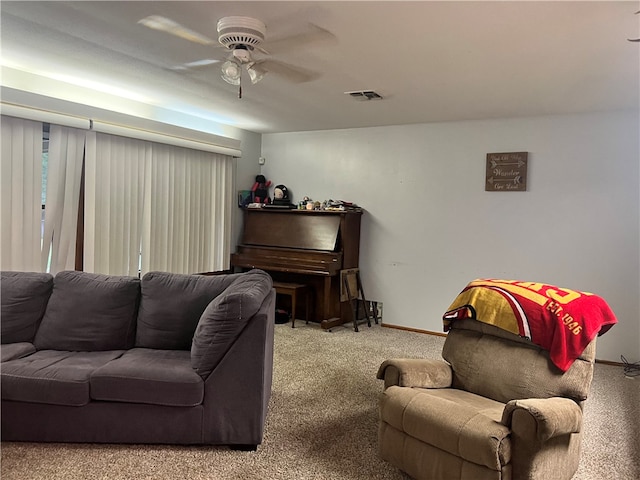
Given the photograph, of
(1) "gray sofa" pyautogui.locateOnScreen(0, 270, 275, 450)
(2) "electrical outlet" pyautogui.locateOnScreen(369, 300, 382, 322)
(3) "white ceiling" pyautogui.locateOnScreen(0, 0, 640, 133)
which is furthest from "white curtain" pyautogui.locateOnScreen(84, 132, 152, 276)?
(2) "electrical outlet" pyautogui.locateOnScreen(369, 300, 382, 322)

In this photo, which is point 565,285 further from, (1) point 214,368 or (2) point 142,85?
(2) point 142,85

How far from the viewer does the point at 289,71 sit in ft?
10.9

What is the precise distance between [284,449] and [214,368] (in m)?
0.58

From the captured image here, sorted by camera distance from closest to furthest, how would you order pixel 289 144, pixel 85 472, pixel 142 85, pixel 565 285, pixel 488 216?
pixel 85 472 → pixel 142 85 → pixel 565 285 → pixel 488 216 → pixel 289 144

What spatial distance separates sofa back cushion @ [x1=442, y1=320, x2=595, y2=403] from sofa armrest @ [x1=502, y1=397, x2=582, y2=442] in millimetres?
216

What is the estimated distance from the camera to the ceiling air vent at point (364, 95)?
153 inches

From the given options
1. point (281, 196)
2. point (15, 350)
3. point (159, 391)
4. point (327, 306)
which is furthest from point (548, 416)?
point (281, 196)

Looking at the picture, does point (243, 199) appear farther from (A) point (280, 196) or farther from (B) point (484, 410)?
(B) point (484, 410)

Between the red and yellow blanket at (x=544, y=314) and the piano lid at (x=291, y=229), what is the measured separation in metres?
2.75

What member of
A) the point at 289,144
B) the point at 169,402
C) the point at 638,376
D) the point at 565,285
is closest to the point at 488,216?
the point at 565,285

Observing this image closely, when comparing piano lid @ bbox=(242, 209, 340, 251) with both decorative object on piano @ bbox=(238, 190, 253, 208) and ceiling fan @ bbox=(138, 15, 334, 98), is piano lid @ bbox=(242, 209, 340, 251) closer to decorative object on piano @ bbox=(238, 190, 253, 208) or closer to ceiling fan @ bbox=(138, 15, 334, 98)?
decorative object on piano @ bbox=(238, 190, 253, 208)

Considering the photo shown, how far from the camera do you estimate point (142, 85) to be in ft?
13.0

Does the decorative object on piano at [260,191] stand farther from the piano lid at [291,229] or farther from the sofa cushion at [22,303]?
the sofa cushion at [22,303]

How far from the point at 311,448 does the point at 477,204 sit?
3.29 meters
